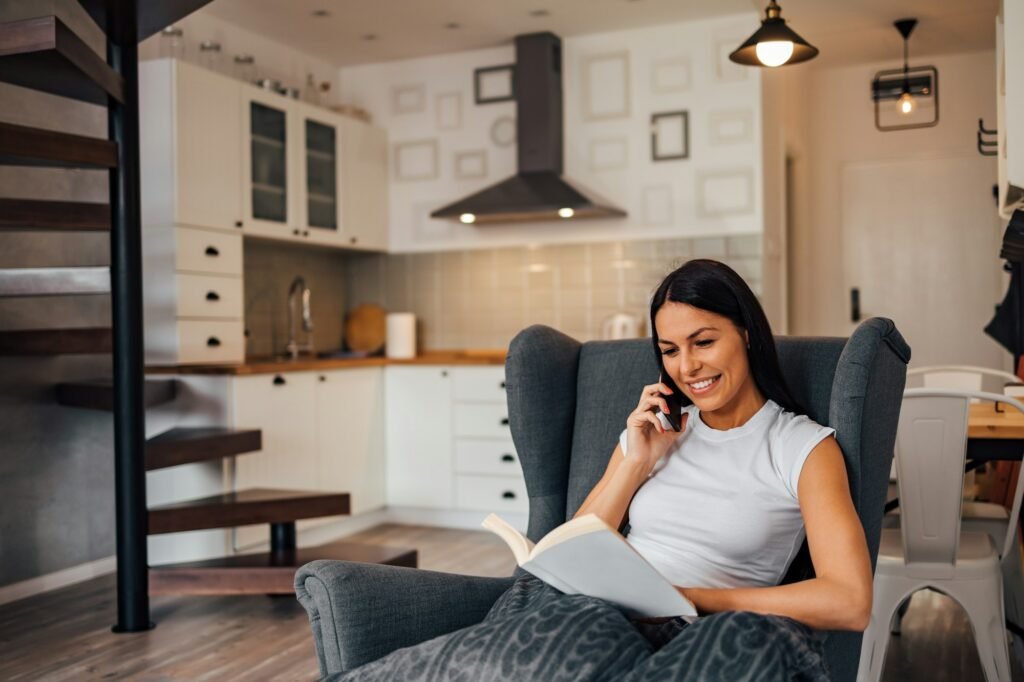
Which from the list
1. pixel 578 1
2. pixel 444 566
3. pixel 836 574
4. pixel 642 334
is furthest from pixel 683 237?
pixel 836 574

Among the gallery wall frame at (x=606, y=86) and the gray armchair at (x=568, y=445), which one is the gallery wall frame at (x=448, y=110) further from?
the gray armchair at (x=568, y=445)

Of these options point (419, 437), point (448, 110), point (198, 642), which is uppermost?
point (448, 110)

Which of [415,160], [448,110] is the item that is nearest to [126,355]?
[415,160]

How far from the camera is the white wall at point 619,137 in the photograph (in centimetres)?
531

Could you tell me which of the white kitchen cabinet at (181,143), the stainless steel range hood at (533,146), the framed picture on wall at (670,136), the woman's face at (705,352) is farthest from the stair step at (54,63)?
the framed picture on wall at (670,136)

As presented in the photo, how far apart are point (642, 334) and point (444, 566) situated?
1.72m

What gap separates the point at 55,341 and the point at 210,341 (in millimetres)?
1033

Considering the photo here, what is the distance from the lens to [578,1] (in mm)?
5016

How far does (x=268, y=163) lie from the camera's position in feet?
16.7

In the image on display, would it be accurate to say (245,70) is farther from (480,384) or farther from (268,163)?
(480,384)

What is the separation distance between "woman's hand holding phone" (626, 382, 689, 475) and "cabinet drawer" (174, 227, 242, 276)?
3.14 meters

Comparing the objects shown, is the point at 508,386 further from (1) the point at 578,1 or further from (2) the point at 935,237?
(2) the point at 935,237

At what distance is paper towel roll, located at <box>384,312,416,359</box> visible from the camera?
227 inches

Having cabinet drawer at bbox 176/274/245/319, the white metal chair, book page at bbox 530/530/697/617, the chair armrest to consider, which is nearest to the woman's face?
book page at bbox 530/530/697/617
